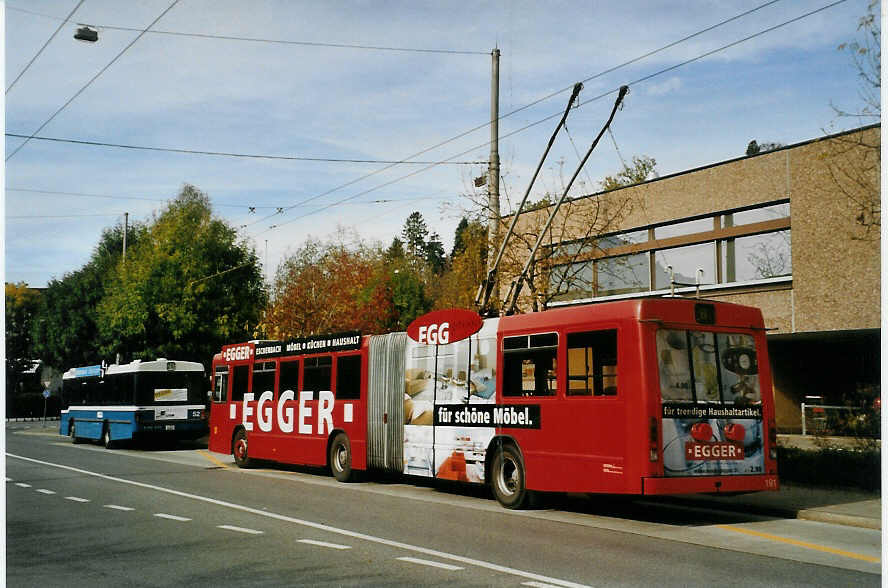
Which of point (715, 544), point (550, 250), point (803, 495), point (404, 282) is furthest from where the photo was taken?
point (404, 282)

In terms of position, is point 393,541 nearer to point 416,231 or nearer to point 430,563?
point 430,563

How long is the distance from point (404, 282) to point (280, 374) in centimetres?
5078

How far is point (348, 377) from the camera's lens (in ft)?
61.5

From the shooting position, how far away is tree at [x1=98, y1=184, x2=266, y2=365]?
45625mm

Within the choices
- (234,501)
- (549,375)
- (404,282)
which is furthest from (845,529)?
(404,282)

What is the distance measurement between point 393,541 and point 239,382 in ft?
44.5

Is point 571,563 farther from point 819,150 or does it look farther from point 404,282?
point 404,282

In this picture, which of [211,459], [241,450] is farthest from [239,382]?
[211,459]

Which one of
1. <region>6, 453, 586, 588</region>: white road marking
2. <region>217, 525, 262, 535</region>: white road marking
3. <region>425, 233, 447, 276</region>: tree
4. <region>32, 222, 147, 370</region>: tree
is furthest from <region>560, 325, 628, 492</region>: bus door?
<region>425, 233, 447, 276</region>: tree

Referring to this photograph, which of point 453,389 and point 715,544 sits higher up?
point 453,389

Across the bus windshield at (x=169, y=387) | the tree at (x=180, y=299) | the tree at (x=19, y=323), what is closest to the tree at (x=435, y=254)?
the tree at (x=19, y=323)

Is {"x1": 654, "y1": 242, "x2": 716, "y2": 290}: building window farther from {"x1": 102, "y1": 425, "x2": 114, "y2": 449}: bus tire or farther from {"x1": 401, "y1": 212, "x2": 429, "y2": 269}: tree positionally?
{"x1": 401, "y1": 212, "x2": 429, "y2": 269}: tree

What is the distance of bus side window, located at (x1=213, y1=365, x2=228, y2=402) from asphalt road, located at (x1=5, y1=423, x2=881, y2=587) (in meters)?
6.91

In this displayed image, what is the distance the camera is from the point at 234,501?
14.7 metres
